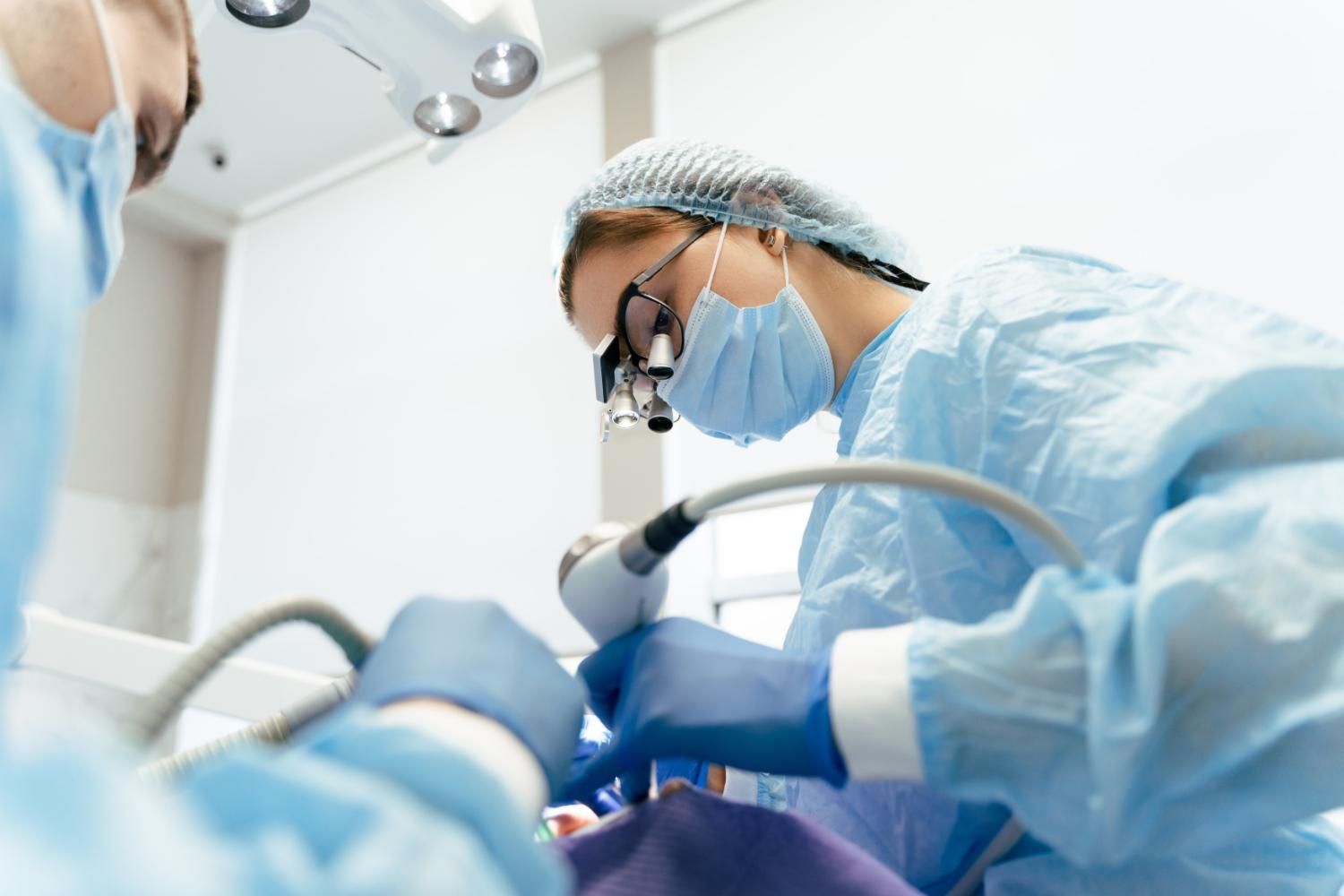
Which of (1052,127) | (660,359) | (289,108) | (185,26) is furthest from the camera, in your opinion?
(289,108)

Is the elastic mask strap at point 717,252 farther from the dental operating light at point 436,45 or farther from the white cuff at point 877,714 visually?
the white cuff at point 877,714

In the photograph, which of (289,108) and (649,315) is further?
(289,108)

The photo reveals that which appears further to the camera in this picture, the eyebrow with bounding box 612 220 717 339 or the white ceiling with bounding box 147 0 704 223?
the white ceiling with bounding box 147 0 704 223

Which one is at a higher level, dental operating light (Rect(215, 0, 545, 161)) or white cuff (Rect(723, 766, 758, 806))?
dental operating light (Rect(215, 0, 545, 161))

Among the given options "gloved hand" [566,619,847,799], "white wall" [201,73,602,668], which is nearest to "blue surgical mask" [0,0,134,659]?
"gloved hand" [566,619,847,799]

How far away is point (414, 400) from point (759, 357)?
179cm

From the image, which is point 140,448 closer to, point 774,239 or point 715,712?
point 774,239

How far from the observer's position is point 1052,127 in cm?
203

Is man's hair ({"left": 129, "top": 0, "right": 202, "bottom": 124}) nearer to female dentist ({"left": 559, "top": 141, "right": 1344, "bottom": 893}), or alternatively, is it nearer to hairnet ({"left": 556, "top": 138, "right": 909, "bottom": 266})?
hairnet ({"left": 556, "top": 138, "right": 909, "bottom": 266})

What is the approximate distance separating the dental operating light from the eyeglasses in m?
0.30

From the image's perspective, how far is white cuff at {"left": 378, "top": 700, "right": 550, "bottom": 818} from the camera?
47 cm

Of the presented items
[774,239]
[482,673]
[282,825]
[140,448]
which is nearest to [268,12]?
[774,239]

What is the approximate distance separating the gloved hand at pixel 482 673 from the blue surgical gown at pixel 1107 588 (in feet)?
0.71

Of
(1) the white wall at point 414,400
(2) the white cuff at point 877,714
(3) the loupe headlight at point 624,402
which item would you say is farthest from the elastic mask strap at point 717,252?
(1) the white wall at point 414,400
